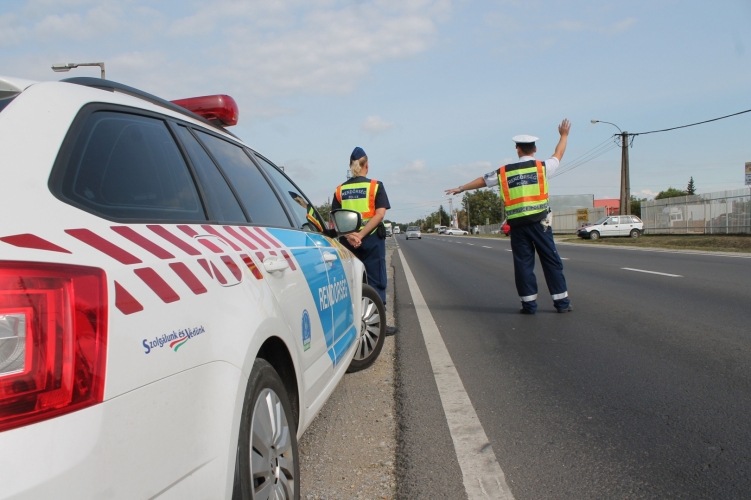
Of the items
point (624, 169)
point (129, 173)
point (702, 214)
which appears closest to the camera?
point (129, 173)

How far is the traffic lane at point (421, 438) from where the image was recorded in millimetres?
2803

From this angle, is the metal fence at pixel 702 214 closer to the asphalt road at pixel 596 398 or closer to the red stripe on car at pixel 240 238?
the asphalt road at pixel 596 398

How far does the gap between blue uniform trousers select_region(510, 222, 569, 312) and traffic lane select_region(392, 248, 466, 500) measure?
2166mm

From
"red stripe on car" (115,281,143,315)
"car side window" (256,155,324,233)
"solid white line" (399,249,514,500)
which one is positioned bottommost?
"solid white line" (399,249,514,500)

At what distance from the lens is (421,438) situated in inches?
133

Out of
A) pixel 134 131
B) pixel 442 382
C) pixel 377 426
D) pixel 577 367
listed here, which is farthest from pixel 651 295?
pixel 134 131

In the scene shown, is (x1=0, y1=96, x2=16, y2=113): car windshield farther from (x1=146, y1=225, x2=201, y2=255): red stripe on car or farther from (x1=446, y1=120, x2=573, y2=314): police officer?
(x1=446, y1=120, x2=573, y2=314): police officer

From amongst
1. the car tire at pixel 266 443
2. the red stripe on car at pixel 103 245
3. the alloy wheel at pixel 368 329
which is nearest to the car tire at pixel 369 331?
the alloy wheel at pixel 368 329

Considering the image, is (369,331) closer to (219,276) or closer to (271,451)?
(271,451)

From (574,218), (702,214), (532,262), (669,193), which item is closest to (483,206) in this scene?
(669,193)

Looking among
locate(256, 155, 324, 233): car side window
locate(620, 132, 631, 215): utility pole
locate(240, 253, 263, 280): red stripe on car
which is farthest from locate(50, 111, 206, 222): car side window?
locate(620, 132, 631, 215): utility pole

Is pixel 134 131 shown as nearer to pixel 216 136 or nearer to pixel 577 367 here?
pixel 216 136

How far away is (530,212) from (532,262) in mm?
605

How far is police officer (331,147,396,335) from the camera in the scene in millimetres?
5797
